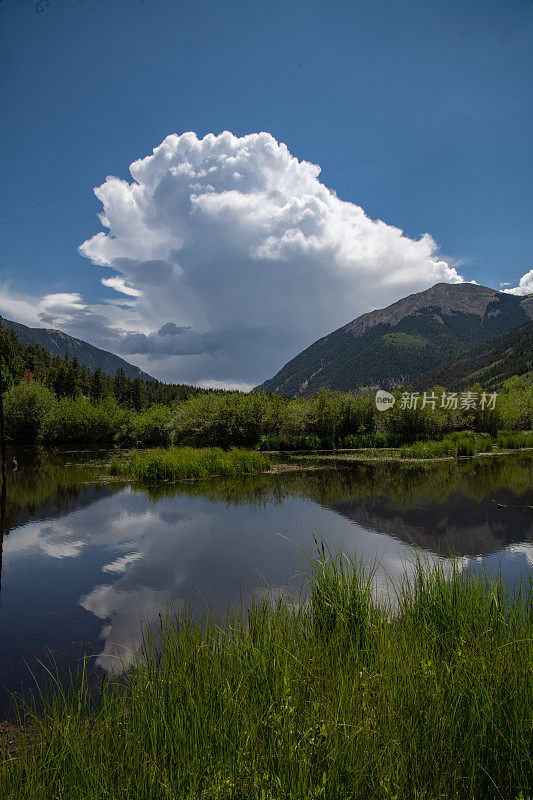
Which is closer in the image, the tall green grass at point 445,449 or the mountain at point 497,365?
the tall green grass at point 445,449

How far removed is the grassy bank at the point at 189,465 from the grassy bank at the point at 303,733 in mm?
17800

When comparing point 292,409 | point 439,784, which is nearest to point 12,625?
point 439,784

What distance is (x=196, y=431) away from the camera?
38906 mm

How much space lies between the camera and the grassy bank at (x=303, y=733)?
2678mm

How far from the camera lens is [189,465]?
21.7 m

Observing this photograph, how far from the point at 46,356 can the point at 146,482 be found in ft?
291

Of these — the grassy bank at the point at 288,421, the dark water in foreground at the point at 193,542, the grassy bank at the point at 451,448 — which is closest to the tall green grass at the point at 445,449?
the grassy bank at the point at 451,448

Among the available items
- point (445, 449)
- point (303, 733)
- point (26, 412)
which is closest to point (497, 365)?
point (445, 449)

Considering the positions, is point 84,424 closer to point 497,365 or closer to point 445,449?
point 445,449

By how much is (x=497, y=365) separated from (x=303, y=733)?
190 m

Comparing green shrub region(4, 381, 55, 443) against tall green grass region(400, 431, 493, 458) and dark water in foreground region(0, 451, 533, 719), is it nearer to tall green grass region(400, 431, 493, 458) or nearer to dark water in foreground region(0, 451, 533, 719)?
dark water in foreground region(0, 451, 533, 719)

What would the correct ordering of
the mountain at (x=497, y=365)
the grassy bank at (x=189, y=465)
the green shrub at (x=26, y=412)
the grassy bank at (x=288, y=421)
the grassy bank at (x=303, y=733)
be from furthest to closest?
the mountain at (x=497, y=365)
the green shrub at (x=26, y=412)
the grassy bank at (x=288, y=421)
the grassy bank at (x=189, y=465)
the grassy bank at (x=303, y=733)

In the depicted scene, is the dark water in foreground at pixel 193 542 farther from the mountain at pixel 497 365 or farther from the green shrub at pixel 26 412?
the mountain at pixel 497 365

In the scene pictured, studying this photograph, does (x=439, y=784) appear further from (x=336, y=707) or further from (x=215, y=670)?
(x=215, y=670)
